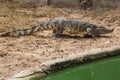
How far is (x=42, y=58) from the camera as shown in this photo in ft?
24.2

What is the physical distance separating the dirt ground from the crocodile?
132mm

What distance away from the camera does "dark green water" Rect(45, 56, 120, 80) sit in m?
6.61

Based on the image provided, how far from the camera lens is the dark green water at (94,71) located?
6605mm

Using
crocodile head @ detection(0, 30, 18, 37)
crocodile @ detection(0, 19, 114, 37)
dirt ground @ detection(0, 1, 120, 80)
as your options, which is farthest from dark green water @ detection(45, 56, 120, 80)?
crocodile head @ detection(0, 30, 18, 37)

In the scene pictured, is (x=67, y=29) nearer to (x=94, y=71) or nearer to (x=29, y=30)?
(x=29, y=30)

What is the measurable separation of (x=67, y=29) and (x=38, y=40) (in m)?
0.72

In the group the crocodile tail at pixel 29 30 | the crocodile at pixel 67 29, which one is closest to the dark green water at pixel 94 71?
the crocodile at pixel 67 29

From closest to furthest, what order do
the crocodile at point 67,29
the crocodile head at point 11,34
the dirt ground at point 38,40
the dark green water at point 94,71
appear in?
the dark green water at point 94,71, the dirt ground at point 38,40, the crocodile head at point 11,34, the crocodile at point 67,29

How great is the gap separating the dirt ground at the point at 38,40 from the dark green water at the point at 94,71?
52 centimetres

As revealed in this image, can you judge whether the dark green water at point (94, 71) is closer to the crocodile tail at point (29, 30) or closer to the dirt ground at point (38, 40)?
the dirt ground at point (38, 40)

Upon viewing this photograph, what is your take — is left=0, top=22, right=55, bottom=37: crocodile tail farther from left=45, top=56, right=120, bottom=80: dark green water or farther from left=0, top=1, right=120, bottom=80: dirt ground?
left=45, top=56, right=120, bottom=80: dark green water

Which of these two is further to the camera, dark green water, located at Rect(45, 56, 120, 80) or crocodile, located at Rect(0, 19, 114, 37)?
crocodile, located at Rect(0, 19, 114, 37)

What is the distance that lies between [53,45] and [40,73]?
2.11 meters

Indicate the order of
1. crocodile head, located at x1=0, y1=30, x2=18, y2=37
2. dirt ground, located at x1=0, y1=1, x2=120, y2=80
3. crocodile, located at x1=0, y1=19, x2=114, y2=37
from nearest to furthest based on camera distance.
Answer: dirt ground, located at x1=0, y1=1, x2=120, y2=80 < crocodile head, located at x1=0, y1=30, x2=18, y2=37 < crocodile, located at x1=0, y1=19, x2=114, y2=37
